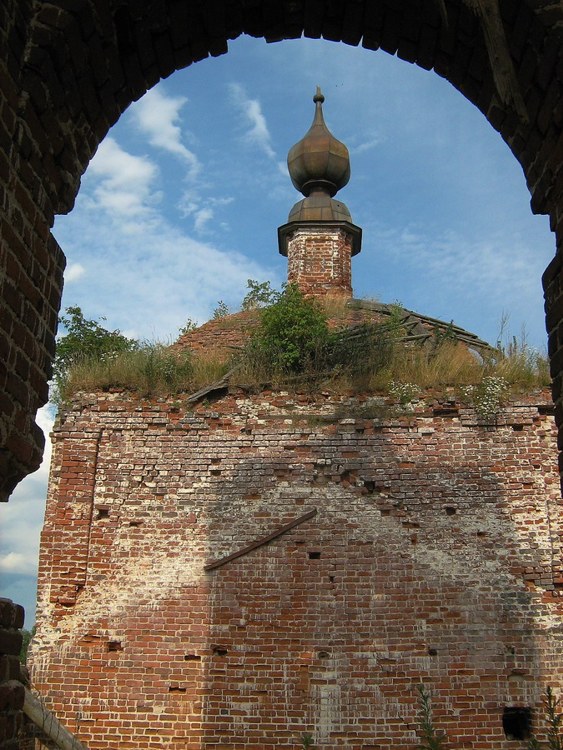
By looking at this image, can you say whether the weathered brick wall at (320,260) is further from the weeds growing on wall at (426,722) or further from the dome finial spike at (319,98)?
the weeds growing on wall at (426,722)

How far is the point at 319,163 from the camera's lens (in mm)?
16359

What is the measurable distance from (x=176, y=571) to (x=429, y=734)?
11.6 feet

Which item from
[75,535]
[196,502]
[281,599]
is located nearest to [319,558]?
[281,599]

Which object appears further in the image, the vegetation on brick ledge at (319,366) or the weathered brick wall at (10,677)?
the vegetation on brick ledge at (319,366)

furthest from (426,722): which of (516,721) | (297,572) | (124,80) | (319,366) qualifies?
(124,80)

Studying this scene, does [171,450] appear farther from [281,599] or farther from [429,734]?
[429,734]

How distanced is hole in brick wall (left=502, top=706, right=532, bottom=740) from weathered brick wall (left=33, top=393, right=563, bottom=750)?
80mm

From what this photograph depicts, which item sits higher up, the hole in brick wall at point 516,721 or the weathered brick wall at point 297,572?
the weathered brick wall at point 297,572

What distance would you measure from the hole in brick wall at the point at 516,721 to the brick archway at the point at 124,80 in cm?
619

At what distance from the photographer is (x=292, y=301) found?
11.3 metres

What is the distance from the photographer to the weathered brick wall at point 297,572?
863cm

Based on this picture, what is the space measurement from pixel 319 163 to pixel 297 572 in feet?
32.2

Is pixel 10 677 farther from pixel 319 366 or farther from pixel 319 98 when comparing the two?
pixel 319 98

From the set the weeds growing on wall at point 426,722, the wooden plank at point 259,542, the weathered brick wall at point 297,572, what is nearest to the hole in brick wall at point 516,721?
the weathered brick wall at point 297,572
